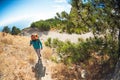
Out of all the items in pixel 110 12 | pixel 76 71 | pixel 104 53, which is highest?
pixel 110 12

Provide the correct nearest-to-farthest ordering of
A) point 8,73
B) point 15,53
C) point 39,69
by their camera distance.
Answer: point 8,73, point 39,69, point 15,53

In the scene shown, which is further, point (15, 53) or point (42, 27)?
point (42, 27)

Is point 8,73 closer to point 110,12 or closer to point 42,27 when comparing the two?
point 110,12

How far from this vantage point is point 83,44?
12.3m

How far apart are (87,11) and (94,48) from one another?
1.54m

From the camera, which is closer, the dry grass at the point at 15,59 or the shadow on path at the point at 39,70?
the dry grass at the point at 15,59

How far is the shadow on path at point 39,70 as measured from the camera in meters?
14.1

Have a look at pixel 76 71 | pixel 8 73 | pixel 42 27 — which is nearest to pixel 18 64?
pixel 8 73

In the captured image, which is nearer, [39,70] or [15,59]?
[39,70]

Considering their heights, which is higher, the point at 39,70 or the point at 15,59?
the point at 15,59

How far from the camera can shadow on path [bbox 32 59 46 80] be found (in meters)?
14.1

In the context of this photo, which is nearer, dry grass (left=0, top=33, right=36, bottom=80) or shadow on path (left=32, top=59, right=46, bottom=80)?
dry grass (left=0, top=33, right=36, bottom=80)

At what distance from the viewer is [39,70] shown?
1459 centimetres

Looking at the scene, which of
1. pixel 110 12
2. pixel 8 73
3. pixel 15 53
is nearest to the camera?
pixel 110 12
